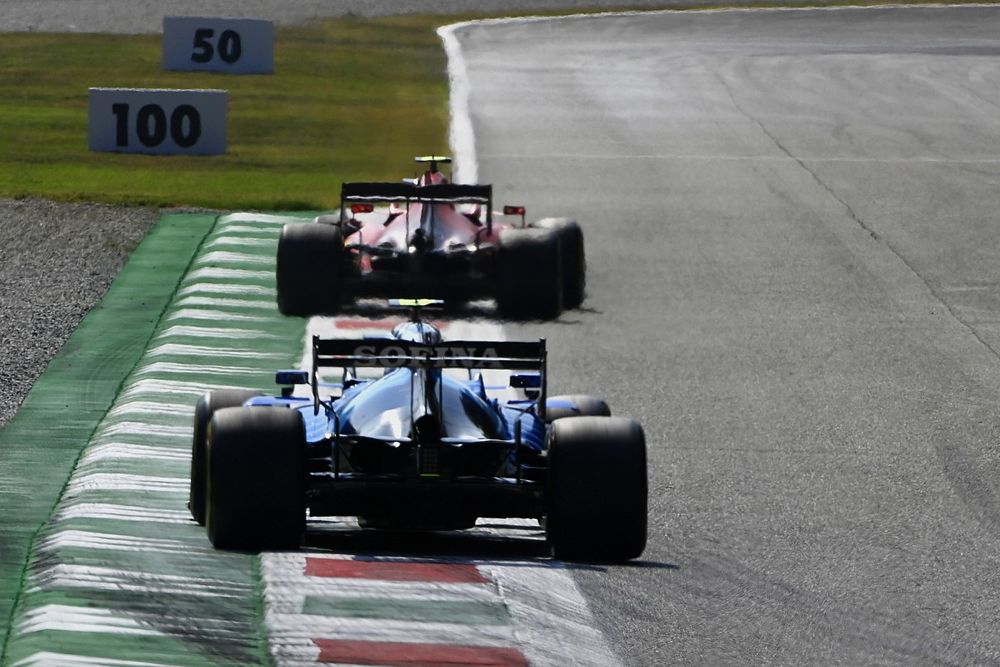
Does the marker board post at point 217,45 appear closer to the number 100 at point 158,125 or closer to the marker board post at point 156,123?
the marker board post at point 156,123

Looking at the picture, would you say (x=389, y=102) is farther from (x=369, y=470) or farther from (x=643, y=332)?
(x=369, y=470)

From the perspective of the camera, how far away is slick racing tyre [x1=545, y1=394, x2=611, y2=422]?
10.8 metres

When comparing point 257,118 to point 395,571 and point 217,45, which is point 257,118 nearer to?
point 217,45

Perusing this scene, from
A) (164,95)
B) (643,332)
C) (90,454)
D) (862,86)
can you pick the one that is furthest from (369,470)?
(862,86)

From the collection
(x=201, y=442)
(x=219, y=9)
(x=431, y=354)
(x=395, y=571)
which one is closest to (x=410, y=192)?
(x=201, y=442)

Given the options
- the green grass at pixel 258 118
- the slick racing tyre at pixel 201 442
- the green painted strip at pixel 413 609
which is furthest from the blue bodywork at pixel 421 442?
the green grass at pixel 258 118

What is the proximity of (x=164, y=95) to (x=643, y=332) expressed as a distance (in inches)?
314

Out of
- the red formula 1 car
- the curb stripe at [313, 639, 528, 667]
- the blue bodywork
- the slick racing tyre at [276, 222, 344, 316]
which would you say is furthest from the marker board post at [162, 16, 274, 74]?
the curb stripe at [313, 639, 528, 667]

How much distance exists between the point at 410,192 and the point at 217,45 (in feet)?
49.9

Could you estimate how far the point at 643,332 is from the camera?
16547 millimetres

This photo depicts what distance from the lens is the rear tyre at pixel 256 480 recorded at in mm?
9016

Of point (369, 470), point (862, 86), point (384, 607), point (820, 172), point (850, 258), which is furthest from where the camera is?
point (862, 86)

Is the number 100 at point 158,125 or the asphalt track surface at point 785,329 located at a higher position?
the number 100 at point 158,125

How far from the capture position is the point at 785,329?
16.7 metres
